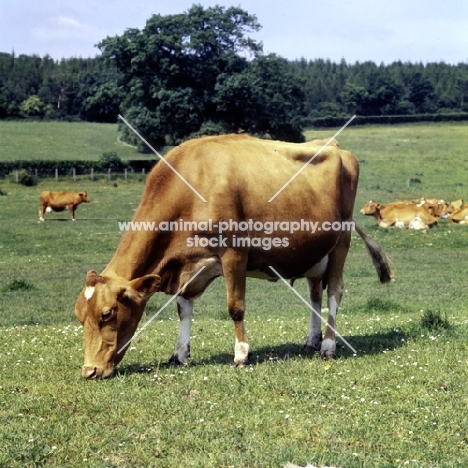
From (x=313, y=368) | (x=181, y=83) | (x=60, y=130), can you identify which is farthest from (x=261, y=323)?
(x=60, y=130)

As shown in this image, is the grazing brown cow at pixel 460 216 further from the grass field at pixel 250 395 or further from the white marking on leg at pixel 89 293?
the white marking on leg at pixel 89 293

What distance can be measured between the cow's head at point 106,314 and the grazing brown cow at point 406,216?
2631cm

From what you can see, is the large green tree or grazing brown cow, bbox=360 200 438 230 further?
the large green tree

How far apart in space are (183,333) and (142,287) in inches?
45.9

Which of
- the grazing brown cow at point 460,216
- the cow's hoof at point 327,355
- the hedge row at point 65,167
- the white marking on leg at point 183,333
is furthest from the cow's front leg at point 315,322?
the hedge row at point 65,167

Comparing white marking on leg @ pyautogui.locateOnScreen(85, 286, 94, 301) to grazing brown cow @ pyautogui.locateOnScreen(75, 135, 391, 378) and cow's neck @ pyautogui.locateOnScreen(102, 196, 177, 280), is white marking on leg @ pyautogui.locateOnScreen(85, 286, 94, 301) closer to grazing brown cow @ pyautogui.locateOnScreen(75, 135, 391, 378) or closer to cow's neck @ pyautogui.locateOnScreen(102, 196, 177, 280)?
grazing brown cow @ pyautogui.locateOnScreen(75, 135, 391, 378)

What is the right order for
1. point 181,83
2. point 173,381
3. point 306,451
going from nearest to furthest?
point 306,451
point 173,381
point 181,83

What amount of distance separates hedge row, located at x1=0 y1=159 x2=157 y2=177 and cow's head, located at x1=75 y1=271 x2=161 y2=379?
169 ft

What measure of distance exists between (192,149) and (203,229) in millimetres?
1112

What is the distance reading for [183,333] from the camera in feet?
32.5

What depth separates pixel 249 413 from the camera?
7254 mm

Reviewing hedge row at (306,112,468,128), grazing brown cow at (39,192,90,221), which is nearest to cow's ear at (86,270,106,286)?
grazing brown cow at (39,192,90,221)

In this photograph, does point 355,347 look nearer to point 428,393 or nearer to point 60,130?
point 428,393

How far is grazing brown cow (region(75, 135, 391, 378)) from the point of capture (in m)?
8.88
